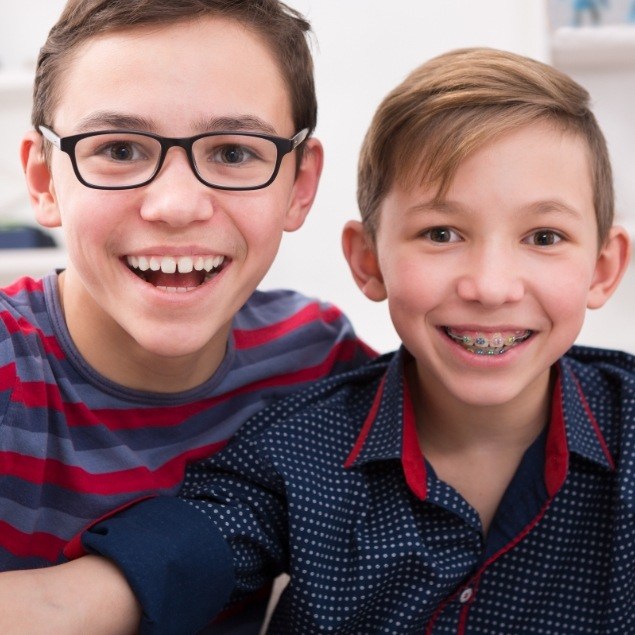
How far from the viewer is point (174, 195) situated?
1.11 m

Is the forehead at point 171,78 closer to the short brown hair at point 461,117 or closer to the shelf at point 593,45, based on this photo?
the short brown hair at point 461,117

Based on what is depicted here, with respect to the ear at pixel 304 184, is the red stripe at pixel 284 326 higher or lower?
lower

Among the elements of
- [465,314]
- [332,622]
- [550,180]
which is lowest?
[332,622]

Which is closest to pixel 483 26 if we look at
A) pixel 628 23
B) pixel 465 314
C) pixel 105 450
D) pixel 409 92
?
pixel 628 23

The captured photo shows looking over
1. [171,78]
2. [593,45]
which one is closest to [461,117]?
[171,78]

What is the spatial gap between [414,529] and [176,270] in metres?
0.43

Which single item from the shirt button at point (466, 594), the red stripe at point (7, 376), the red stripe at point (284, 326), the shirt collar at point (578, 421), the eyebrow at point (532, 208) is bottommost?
the shirt button at point (466, 594)

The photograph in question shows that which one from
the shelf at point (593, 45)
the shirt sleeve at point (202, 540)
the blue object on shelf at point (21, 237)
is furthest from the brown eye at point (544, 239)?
the blue object on shelf at point (21, 237)

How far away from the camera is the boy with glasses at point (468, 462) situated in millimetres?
1173

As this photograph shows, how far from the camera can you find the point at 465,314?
1.20 m

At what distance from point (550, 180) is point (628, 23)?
3.76ft

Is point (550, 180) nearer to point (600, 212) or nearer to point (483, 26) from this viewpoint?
point (600, 212)

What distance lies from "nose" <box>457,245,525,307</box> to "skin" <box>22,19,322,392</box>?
0.79ft

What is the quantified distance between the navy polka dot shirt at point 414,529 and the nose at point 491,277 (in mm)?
213
